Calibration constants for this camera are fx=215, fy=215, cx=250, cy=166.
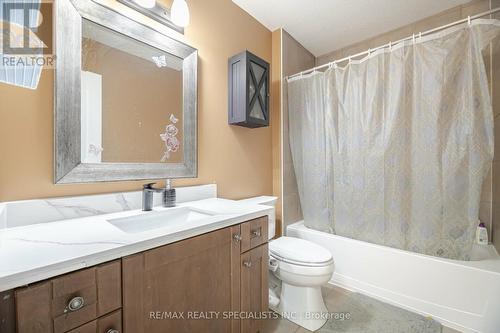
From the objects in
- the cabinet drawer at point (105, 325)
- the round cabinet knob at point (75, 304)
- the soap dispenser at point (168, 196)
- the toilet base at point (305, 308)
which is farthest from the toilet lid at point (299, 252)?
the round cabinet knob at point (75, 304)

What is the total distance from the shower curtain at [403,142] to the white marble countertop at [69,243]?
1.24 meters

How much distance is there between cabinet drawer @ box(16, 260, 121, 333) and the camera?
20.0 inches

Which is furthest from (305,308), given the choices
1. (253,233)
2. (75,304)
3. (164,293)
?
(75,304)

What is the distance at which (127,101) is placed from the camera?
114 cm

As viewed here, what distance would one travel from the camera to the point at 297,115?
211 cm

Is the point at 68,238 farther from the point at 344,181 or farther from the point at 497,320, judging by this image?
the point at 497,320

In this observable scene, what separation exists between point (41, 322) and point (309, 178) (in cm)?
189

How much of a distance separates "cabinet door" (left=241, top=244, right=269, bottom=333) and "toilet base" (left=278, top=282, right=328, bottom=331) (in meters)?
0.30

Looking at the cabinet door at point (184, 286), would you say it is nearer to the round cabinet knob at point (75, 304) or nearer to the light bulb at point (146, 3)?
the round cabinet knob at point (75, 304)

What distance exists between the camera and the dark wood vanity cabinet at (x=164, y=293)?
531mm

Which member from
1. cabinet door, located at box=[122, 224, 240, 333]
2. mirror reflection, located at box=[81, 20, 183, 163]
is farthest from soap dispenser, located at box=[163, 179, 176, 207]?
cabinet door, located at box=[122, 224, 240, 333]

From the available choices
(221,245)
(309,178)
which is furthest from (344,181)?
(221,245)

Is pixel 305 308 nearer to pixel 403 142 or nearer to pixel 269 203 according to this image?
pixel 269 203

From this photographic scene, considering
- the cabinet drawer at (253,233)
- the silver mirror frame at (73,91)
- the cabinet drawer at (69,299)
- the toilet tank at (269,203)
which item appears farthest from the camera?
the toilet tank at (269,203)
